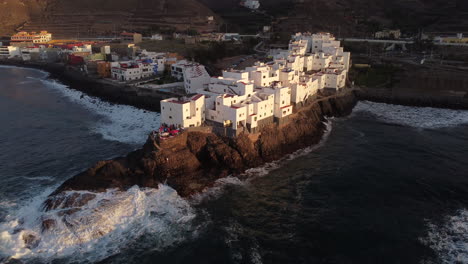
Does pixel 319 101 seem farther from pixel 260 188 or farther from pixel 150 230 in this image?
pixel 150 230

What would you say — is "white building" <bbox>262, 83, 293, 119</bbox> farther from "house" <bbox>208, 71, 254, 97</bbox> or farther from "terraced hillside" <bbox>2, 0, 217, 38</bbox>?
"terraced hillside" <bbox>2, 0, 217, 38</bbox>

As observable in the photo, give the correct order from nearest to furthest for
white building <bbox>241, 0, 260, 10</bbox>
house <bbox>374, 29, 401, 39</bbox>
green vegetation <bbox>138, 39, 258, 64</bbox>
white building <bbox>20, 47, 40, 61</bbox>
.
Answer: green vegetation <bbox>138, 39, 258, 64</bbox> → house <bbox>374, 29, 401, 39</bbox> → white building <bbox>20, 47, 40, 61</bbox> → white building <bbox>241, 0, 260, 10</bbox>

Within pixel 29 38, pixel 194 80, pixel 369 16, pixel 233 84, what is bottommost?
pixel 194 80

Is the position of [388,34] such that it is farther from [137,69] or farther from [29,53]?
[29,53]

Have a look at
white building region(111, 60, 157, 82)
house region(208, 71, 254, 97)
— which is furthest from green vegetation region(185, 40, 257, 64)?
house region(208, 71, 254, 97)

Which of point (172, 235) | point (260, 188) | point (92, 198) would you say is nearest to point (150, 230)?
point (172, 235)

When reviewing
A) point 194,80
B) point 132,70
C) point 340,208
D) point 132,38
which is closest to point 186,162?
point 340,208
